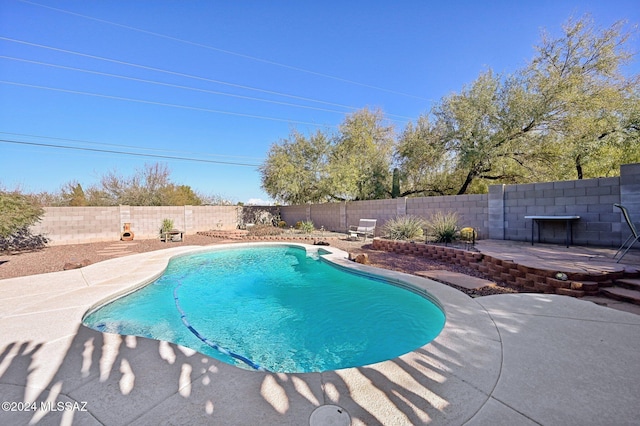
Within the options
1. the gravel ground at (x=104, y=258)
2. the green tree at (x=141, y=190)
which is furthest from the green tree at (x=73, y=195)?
the gravel ground at (x=104, y=258)

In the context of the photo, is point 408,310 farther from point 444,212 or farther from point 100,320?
point 444,212

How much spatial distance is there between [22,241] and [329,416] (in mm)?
14245

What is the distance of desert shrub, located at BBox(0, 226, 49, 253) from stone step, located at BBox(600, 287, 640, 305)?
1596 cm

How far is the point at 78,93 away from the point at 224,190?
433 inches

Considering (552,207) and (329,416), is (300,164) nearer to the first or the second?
(552,207)

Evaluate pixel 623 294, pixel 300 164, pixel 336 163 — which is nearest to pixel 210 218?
pixel 300 164

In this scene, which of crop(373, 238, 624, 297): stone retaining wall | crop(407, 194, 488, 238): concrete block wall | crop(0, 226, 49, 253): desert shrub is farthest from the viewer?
crop(0, 226, 49, 253): desert shrub

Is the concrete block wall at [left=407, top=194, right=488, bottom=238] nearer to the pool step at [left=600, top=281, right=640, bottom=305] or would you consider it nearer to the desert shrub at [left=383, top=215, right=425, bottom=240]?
the desert shrub at [left=383, top=215, right=425, bottom=240]

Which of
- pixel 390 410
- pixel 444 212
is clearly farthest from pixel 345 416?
pixel 444 212

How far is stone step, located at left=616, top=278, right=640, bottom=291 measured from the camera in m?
3.54

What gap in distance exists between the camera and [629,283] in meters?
3.61

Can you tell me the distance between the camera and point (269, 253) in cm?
973

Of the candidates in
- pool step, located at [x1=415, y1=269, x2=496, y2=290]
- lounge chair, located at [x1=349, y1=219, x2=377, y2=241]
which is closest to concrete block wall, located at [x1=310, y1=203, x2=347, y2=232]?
lounge chair, located at [x1=349, y1=219, x2=377, y2=241]

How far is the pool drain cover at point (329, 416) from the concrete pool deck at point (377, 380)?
1.6 inches
